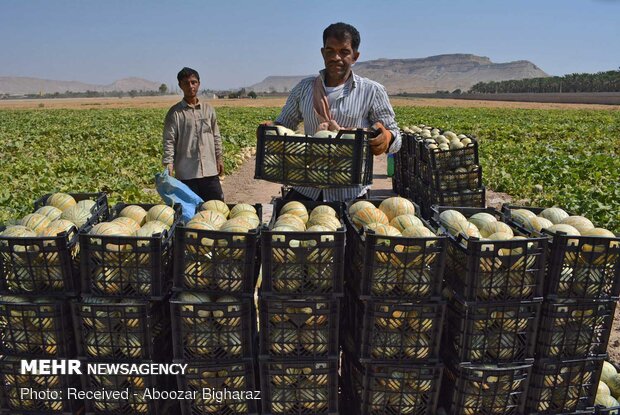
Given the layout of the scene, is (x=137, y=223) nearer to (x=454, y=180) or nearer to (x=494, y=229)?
(x=494, y=229)

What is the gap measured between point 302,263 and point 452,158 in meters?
7.51

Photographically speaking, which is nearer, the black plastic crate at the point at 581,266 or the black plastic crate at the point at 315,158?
the black plastic crate at the point at 581,266

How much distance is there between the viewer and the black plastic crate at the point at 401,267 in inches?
130

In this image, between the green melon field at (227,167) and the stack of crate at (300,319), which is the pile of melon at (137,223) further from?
the green melon field at (227,167)

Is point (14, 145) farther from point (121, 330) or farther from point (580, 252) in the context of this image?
point (580, 252)

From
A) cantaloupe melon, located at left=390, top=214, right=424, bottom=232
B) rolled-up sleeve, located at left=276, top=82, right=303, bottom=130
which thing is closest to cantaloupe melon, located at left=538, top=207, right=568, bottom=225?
cantaloupe melon, located at left=390, top=214, right=424, bottom=232

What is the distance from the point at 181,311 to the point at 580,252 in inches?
112

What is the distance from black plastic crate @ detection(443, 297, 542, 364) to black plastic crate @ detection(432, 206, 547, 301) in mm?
68

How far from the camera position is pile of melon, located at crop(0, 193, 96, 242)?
11.9 ft

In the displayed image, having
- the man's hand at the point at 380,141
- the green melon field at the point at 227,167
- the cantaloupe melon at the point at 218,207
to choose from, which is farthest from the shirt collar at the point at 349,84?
the green melon field at the point at 227,167

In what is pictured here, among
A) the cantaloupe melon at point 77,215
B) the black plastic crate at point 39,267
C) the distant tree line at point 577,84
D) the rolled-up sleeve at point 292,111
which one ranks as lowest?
the black plastic crate at point 39,267

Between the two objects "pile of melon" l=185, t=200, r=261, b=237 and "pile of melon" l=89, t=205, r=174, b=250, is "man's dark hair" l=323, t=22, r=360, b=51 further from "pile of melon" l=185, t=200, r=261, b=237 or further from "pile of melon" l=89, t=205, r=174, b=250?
"pile of melon" l=89, t=205, r=174, b=250

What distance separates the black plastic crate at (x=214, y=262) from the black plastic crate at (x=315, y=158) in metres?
1.11

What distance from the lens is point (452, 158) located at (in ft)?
33.0
